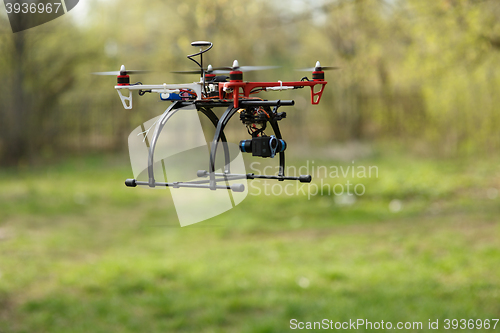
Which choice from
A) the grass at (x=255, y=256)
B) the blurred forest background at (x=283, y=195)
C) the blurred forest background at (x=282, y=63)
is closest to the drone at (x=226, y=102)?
the blurred forest background at (x=282, y=63)

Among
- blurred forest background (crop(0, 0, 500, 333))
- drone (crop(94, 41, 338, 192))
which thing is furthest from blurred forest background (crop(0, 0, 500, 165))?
drone (crop(94, 41, 338, 192))

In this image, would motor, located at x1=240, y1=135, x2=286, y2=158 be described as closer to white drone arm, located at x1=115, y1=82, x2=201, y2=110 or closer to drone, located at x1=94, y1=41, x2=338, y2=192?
drone, located at x1=94, y1=41, x2=338, y2=192

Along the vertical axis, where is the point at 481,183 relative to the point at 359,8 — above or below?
below

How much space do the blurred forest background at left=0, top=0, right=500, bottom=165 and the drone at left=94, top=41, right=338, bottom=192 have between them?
246 cm

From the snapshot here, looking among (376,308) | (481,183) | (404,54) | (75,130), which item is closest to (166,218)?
(376,308)

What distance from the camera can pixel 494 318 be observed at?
17.7 meters

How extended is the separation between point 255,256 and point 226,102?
72.8 feet

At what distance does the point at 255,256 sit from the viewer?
2425 cm

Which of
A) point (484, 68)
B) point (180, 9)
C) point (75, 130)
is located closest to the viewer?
point (75, 130)

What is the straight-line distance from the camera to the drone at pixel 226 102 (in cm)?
239

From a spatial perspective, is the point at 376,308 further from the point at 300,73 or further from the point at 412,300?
the point at 300,73

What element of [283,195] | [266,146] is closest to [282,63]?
[266,146]

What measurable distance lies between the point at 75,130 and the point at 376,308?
51.8 feet

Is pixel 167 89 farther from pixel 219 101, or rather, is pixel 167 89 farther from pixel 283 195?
pixel 283 195
